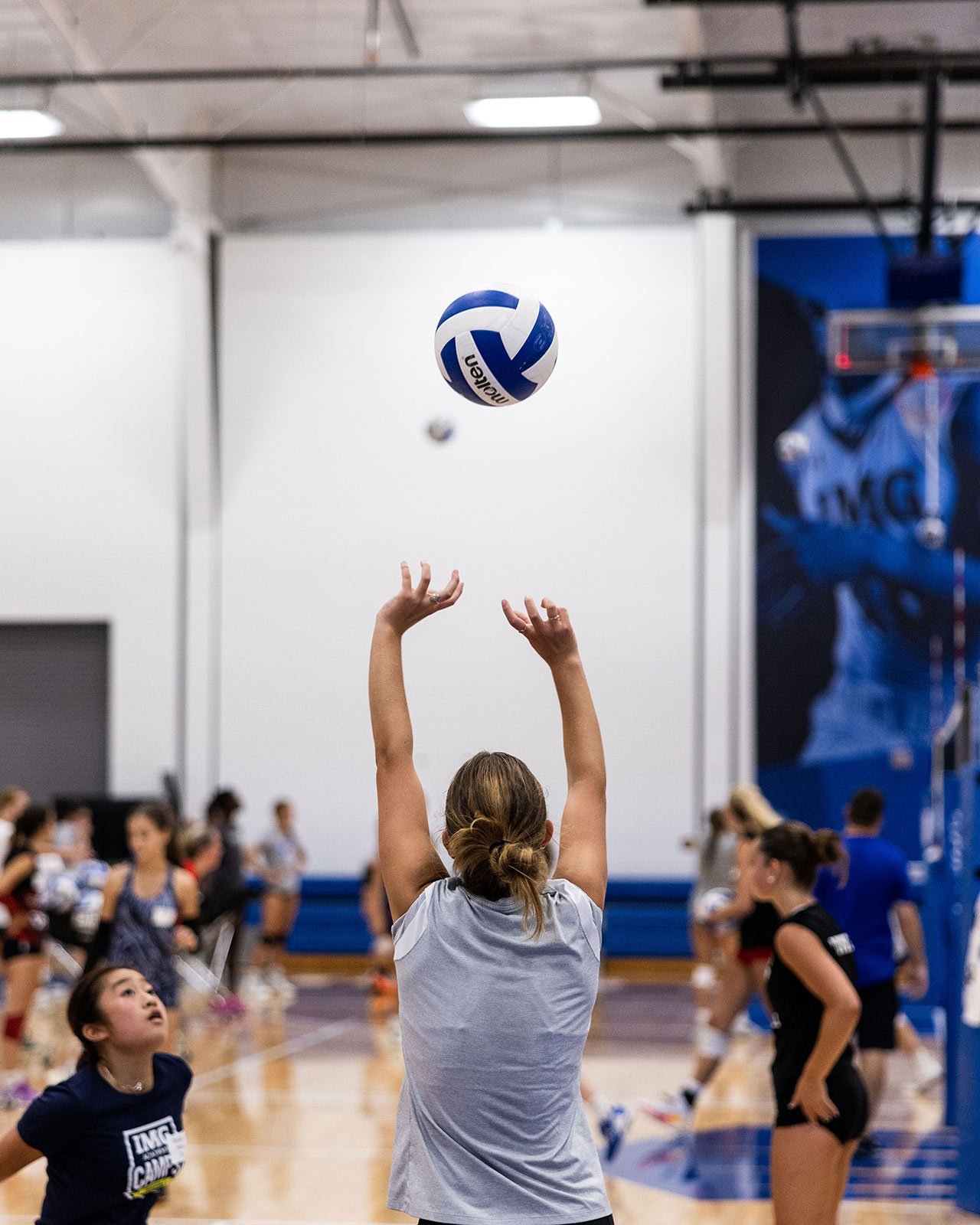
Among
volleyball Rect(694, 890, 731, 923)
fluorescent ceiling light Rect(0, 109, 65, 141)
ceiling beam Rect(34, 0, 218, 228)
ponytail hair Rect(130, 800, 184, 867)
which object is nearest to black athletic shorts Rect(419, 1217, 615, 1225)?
ponytail hair Rect(130, 800, 184, 867)

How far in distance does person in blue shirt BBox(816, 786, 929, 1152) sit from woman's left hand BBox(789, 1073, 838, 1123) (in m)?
2.91

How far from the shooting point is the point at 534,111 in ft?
39.7

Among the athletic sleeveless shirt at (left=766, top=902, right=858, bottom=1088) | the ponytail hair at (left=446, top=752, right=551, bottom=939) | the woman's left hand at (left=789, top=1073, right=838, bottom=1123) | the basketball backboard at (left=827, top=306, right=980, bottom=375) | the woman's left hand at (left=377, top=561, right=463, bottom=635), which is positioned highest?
the basketball backboard at (left=827, top=306, right=980, bottom=375)

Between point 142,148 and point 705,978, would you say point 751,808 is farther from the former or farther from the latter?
point 142,148

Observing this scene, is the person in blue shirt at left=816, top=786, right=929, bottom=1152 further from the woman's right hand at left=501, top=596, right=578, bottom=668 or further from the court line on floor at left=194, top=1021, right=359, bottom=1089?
the woman's right hand at left=501, top=596, right=578, bottom=668

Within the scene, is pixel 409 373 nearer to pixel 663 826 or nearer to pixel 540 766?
pixel 540 766

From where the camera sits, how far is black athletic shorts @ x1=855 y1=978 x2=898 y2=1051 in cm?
671

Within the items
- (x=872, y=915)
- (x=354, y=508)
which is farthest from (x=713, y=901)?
(x=354, y=508)

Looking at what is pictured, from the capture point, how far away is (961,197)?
48.6 feet

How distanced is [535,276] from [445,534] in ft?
9.02

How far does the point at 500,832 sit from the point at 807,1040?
2.24m

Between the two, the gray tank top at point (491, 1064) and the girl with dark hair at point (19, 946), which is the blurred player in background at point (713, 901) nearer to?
the girl with dark hair at point (19, 946)

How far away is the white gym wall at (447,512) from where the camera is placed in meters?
14.9

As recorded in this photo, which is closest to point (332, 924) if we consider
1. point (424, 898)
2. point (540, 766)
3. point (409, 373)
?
point (540, 766)
